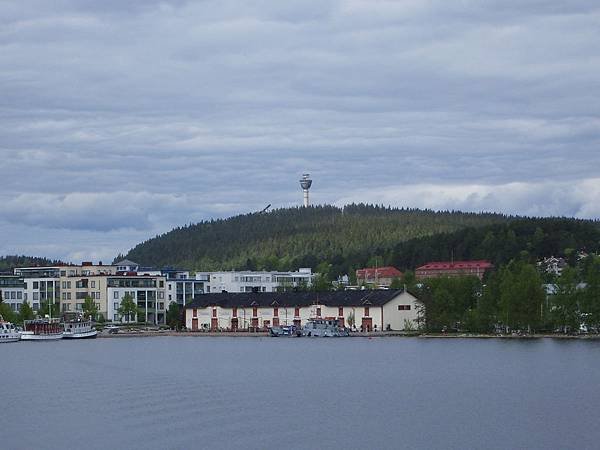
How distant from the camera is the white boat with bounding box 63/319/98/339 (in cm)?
12269

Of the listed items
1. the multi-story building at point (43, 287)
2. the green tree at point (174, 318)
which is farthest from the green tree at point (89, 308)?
the multi-story building at point (43, 287)

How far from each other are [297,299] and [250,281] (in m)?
35.4

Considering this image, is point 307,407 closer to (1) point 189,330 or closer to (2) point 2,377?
(2) point 2,377

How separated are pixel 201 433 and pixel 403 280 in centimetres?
11599

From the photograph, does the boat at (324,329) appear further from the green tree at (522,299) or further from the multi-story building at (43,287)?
the multi-story building at (43,287)

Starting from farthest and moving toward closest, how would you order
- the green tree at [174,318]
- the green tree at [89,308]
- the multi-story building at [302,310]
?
1. the green tree at [89,308]
2. the green tree at [174,318]
3. the multi-story building at [302,310]

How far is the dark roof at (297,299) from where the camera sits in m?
123

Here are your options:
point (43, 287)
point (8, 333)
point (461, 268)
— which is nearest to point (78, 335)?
point (8, 333)

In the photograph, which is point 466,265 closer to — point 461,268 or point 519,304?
point 461,268

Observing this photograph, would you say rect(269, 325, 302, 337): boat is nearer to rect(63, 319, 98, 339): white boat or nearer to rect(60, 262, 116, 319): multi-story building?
rect(63, 319, 98, 339): white boat

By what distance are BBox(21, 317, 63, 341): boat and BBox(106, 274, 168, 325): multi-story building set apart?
70.0 ft

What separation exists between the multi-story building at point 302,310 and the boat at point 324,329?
184 cm

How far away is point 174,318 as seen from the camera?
13800 centimetres

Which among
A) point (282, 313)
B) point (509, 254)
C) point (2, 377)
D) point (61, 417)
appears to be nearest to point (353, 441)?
point (61, 417)
